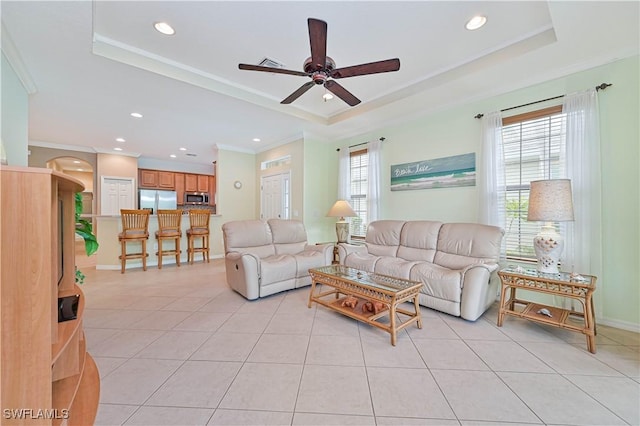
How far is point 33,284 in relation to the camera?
811 millimetres

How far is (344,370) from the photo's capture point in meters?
1.80

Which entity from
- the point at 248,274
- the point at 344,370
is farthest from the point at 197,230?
the point at 344,370

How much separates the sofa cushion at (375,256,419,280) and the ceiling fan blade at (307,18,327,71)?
2.32 metres

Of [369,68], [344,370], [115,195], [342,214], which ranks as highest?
[369,68]

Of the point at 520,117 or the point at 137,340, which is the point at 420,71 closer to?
the point at 520,117

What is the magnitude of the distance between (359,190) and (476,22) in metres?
2.99

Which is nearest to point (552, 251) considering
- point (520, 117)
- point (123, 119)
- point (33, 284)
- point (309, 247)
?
point (520, 117)

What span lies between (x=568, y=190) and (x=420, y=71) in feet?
6.66

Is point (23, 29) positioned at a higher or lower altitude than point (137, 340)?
higher

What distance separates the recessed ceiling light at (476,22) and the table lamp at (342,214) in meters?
2.80

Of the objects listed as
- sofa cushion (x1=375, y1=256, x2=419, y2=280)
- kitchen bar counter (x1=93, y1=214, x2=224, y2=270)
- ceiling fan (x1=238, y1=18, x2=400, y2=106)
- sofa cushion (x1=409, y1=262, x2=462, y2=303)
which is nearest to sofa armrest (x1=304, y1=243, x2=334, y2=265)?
sofa cushion (x1=375, y1=256, x2=419, y2=280)

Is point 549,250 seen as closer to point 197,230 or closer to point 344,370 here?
point 344,370

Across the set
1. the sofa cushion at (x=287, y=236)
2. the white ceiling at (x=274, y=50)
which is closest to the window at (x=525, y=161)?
the white ceiling at (x=274, y=50)

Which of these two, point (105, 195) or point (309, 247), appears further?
point (105, 195)
